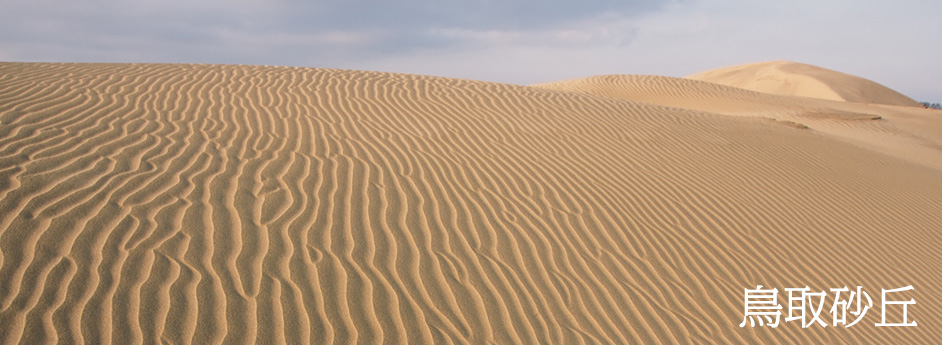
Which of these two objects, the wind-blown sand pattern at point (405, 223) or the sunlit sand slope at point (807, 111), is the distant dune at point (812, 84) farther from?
the wind-blown sand pattern at point (405, 223)

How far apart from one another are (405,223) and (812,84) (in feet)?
104

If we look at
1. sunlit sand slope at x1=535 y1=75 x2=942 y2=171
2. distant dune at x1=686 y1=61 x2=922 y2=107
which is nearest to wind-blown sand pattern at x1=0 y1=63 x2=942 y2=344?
sunlit sand slope at x1=535 y1=75 x2=942 y2=171

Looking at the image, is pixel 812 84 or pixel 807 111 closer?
pixel 807 111

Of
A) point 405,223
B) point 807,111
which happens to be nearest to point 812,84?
point 807,111

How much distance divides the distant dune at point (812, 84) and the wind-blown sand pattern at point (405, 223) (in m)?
23.3

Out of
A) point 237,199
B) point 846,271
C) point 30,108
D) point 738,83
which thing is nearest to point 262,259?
point 237,199

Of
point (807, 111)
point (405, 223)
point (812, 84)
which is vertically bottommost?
point (405, 223)

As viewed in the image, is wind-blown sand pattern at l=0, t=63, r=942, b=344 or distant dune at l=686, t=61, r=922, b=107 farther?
distant dune at l=686, t=61, r=922, b=107

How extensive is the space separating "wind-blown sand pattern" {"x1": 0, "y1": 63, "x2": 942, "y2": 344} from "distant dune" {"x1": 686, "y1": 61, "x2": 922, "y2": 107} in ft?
76.5

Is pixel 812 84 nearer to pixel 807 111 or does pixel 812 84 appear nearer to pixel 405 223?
pixel 807 111

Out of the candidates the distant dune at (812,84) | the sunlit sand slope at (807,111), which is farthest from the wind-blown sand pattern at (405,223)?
the distant dune at (812,84)

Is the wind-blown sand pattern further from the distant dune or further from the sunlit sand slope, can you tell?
the distant dune

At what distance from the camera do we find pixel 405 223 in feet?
15.7

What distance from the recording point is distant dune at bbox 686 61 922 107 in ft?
96.9
